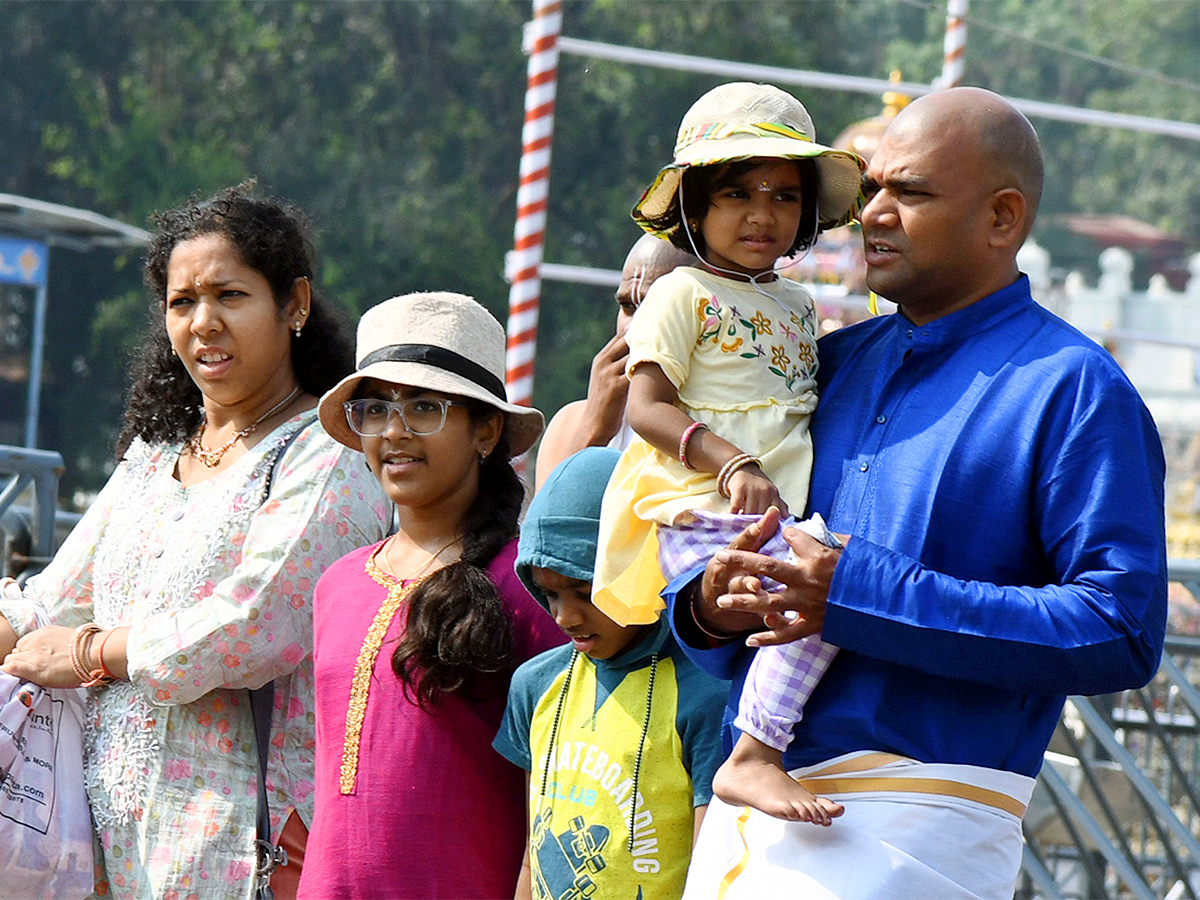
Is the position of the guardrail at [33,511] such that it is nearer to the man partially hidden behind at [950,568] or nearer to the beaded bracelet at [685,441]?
the beaded bracelet at [685,441]

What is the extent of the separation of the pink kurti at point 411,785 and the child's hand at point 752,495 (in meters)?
0.72

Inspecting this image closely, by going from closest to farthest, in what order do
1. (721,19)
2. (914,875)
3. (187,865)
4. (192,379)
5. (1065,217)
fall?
(914,875) < (187,865) < (192,379) < (721,19) < (1065,217)

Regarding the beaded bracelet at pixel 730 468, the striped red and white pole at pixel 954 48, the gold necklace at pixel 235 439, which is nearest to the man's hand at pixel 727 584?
the beaded bracelet at pixel 730 468

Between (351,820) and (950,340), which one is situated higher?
(950,340)

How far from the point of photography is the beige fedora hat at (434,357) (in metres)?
2.95

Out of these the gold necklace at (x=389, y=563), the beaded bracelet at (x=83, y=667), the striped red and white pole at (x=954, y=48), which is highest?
the striped red and white pole at (x=954, y=48)

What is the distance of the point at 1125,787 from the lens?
5.79m

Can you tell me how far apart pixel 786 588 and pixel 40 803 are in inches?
67.5

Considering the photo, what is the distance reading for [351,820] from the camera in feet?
9.10

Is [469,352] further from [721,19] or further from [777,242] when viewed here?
[721,19]

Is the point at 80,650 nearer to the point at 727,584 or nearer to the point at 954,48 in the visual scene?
the point at 727,584

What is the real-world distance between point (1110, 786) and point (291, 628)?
3.76 meters

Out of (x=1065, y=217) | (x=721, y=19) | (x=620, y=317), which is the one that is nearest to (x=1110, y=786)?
(x=620, y=317)

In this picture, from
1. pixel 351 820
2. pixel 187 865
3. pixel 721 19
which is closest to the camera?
pixel 351 820
